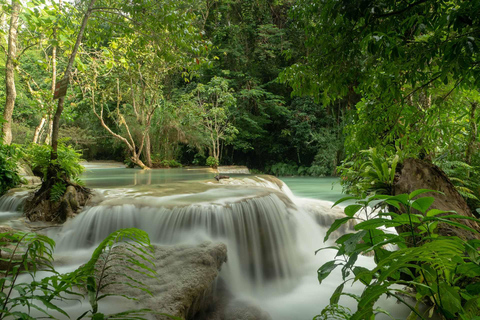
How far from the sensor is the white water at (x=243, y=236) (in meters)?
3.96

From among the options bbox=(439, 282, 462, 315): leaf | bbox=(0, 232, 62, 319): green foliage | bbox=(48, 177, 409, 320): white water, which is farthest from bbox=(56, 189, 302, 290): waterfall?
bbox=(439, 282, 462, 315): leaf

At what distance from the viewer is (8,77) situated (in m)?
7.12

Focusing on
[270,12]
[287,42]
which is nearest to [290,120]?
[287,42]

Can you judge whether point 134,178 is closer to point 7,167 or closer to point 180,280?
point 7,167

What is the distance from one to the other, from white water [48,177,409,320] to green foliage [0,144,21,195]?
7.31 feet

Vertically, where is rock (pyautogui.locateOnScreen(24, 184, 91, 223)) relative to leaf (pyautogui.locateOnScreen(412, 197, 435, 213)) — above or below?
below

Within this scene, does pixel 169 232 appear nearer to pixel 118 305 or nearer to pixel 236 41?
pixel 118 305

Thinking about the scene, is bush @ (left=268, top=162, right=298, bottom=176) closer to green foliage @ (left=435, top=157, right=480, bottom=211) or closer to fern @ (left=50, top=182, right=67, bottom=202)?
green foliage @ (left=435, top=157, right=480, bottom=211)

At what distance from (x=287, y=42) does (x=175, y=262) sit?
60.8ft

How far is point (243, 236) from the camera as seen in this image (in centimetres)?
466

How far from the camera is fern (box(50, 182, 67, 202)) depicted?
186 inches

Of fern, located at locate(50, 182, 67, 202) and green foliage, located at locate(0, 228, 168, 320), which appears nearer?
green foliage, located at locate(0, 228, 168, 320)

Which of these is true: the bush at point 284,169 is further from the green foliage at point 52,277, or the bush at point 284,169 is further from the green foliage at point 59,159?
the green foliage at point 52,277

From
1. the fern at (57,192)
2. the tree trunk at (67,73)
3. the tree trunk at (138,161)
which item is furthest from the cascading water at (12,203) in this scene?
the tree trunk at (138,161)
